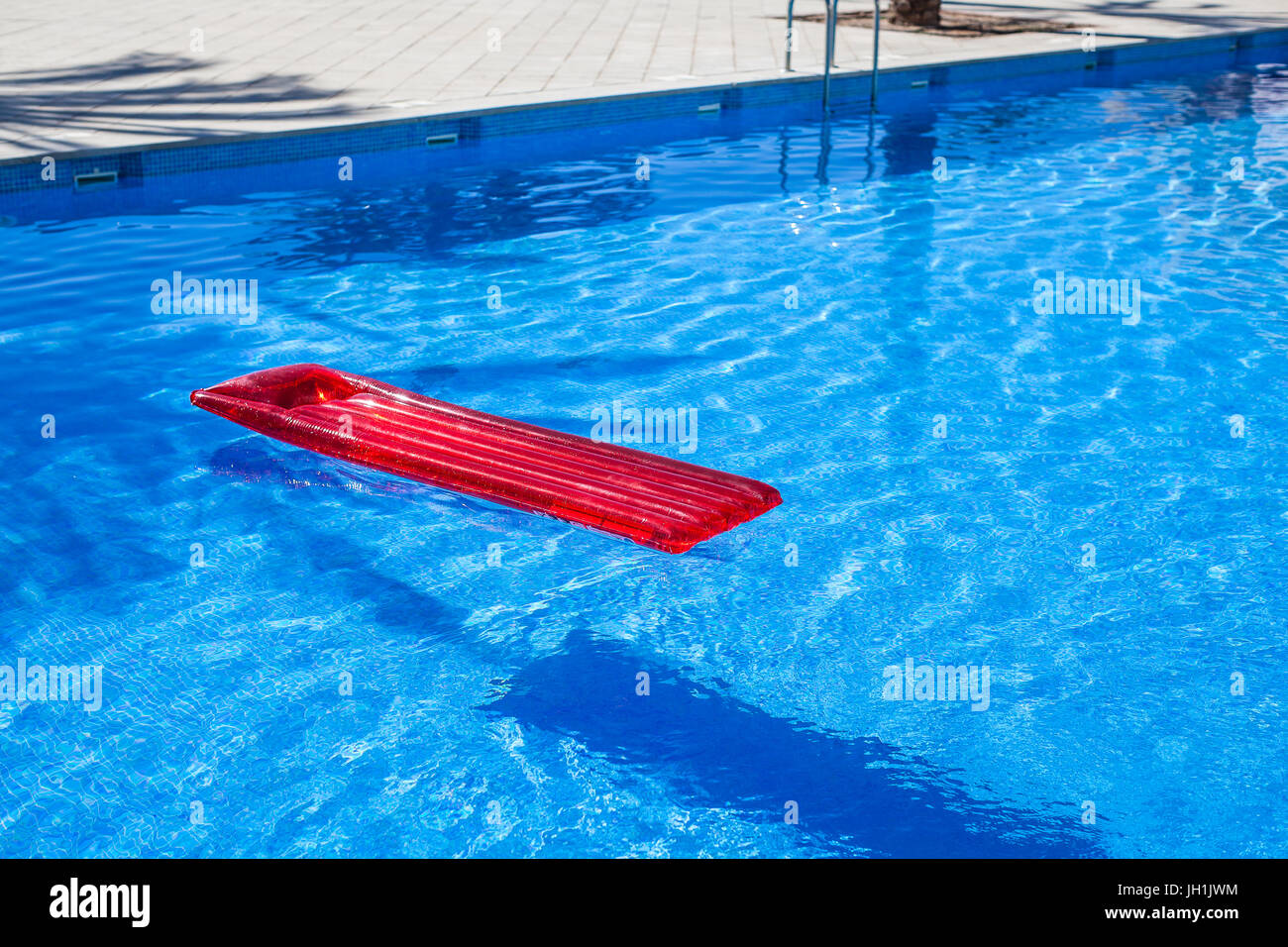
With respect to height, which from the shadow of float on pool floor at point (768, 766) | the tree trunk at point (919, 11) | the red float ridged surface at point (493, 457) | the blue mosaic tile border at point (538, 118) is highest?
the tree trunk at point (919, 11)

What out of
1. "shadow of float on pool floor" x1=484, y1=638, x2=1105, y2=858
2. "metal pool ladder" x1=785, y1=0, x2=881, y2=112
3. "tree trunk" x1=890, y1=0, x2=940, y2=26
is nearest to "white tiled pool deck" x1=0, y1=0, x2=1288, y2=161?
"metal pool ladder" x1=785, y1=0, x2=881, y2=112

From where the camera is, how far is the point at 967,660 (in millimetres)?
3975

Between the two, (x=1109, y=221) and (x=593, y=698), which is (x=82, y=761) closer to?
(x=593, y=698)

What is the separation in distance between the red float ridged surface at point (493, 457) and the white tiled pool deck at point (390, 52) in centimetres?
399

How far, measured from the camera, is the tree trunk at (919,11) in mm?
14609

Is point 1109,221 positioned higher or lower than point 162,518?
higher

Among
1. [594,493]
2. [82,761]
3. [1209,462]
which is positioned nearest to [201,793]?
[82,761]

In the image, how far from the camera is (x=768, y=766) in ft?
11.5

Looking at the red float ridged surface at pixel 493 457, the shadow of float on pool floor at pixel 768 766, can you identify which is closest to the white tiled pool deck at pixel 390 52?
the red float ridged surface at pixel 493 457

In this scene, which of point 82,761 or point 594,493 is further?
point 594,493

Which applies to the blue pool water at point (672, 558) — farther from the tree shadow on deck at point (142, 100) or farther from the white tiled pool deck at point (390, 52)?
the white tiled pool deck at point (390, 52)

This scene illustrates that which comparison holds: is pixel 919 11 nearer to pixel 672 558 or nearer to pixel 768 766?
pixel 672 558

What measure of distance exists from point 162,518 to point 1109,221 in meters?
6.41

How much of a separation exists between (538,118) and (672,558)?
645 cm
